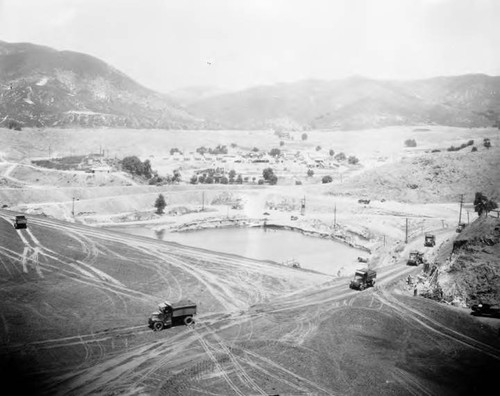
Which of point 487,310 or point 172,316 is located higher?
point 487,310

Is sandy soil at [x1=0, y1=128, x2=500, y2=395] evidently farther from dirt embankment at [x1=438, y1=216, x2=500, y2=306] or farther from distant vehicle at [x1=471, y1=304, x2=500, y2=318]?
dirt embankment at [x1=438, y1=216, x2=500, y2=306]

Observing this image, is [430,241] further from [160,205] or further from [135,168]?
[135,168]

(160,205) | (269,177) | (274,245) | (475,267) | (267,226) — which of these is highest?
(269,177)

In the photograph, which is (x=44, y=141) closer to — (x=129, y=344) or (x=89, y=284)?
(x=89, y=284)

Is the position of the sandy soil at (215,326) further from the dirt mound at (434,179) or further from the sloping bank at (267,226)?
the dirt mound at (434,179)

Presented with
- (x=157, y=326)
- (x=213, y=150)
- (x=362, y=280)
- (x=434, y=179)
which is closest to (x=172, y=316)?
(x=157, y=326)

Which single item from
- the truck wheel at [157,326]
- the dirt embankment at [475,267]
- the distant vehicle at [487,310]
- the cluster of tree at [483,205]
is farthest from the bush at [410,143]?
the truck wheel at [157,326]

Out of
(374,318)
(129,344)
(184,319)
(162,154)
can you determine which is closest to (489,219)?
(374,318)
